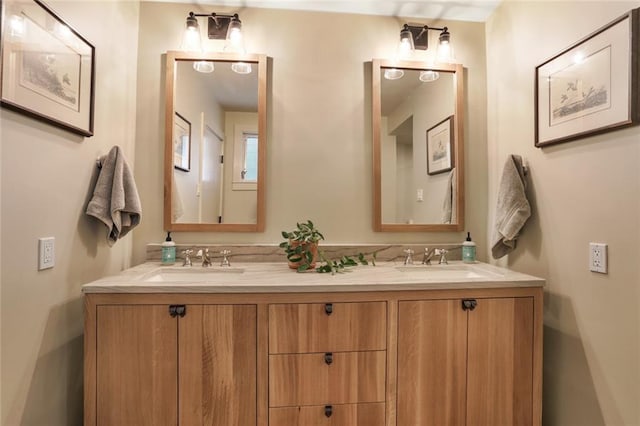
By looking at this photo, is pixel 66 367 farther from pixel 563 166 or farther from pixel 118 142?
pixel 563 166

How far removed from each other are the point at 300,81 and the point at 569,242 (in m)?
1.63

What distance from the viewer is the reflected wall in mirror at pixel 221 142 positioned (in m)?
1.71

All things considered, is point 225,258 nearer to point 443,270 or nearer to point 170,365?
point 170,365

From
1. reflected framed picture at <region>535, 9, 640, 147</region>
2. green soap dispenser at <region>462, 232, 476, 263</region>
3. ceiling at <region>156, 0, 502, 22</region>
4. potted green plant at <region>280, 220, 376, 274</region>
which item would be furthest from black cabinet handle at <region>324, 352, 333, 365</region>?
ceiling at <region>156, 0, 502, 22</region>

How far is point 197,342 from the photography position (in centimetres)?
117

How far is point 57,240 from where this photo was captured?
1.15 metres

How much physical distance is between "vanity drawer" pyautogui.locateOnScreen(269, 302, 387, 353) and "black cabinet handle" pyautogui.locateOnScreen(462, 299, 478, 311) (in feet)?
1.16

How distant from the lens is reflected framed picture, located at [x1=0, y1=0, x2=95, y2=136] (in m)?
0.94

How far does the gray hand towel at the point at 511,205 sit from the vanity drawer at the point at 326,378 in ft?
2.89

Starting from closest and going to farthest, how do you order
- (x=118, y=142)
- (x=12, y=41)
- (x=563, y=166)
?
1. (x=12, y=41)
2. (x=563, y=166)
3. (x=118, y=142)

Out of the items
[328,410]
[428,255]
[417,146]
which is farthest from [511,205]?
[328,410]

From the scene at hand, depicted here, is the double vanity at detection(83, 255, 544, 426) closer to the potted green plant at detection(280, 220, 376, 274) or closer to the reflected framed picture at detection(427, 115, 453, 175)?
the potted green plant at detection(280, 220, 376, 274)

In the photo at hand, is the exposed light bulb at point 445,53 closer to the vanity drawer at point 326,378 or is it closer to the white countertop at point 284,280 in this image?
the white countertop at point 284,280

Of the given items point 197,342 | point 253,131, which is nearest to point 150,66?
point 253,131
